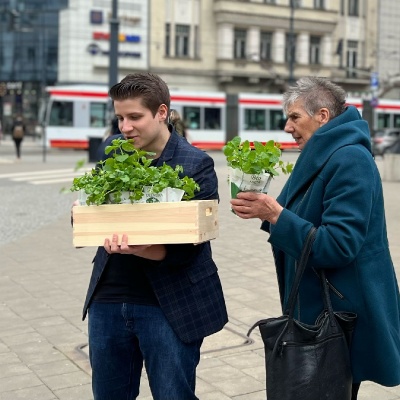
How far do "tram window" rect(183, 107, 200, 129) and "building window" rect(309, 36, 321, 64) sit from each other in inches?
747

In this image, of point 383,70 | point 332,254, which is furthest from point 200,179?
point 383,70

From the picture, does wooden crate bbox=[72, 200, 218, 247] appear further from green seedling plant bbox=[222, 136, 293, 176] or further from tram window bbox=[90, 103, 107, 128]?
tram window bbox=[90, 103, 107, 128]

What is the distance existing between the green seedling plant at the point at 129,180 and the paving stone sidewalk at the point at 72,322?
2.19m

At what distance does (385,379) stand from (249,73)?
47.7 m

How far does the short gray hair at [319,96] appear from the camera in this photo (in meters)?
2.89

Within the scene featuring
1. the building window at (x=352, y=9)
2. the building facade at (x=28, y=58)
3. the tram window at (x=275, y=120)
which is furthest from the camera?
the building window at (x=352, y=9)

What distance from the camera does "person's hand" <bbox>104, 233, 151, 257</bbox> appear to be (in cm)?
265

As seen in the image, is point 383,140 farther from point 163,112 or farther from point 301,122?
point 163,112

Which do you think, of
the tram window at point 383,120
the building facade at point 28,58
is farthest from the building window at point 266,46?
the building facade at point 28,58

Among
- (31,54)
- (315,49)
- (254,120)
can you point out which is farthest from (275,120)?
(31,54)

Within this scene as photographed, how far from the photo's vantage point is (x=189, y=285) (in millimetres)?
2883

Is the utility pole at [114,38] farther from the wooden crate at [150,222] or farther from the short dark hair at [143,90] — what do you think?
the wooden crate at [150,222]

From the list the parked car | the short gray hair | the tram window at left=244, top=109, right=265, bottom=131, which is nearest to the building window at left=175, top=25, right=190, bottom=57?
the tram window at left=244, top=109, right=265, bottom=131

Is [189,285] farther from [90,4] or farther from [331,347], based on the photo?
[90,4]
